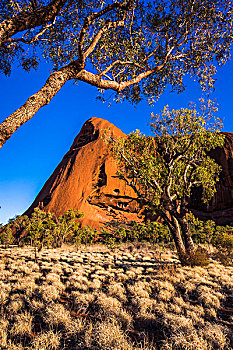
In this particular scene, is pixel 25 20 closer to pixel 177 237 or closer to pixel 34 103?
pixel 34 103

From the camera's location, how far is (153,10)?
23.6 ft

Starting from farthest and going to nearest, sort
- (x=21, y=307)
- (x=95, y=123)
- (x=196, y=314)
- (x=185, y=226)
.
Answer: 1. (x=95, y=123)
2. (x=185, y=226)
3. (x=21, y=307)
4. (x=196, y=314)

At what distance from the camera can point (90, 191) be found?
194 ft

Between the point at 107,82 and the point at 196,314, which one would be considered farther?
the point at 196,314

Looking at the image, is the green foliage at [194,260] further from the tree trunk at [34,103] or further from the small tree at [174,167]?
the tree trunk at [34,103]

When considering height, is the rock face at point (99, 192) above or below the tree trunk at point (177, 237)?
above

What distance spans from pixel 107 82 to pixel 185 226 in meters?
11.0

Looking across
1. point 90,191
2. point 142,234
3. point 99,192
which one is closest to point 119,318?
point 142,234

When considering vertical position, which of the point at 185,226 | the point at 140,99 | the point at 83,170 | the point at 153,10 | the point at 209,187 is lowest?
the point at 185,226

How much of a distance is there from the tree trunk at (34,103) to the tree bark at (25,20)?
1.02m

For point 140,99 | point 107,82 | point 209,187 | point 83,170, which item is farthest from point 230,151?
point 107,82

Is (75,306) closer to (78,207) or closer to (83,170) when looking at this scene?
(78,207)

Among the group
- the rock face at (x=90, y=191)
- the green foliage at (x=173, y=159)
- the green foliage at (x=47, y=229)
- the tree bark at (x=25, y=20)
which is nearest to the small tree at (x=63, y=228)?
the green foliage at (x=47, y=229)

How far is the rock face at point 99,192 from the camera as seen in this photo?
53.8 m
